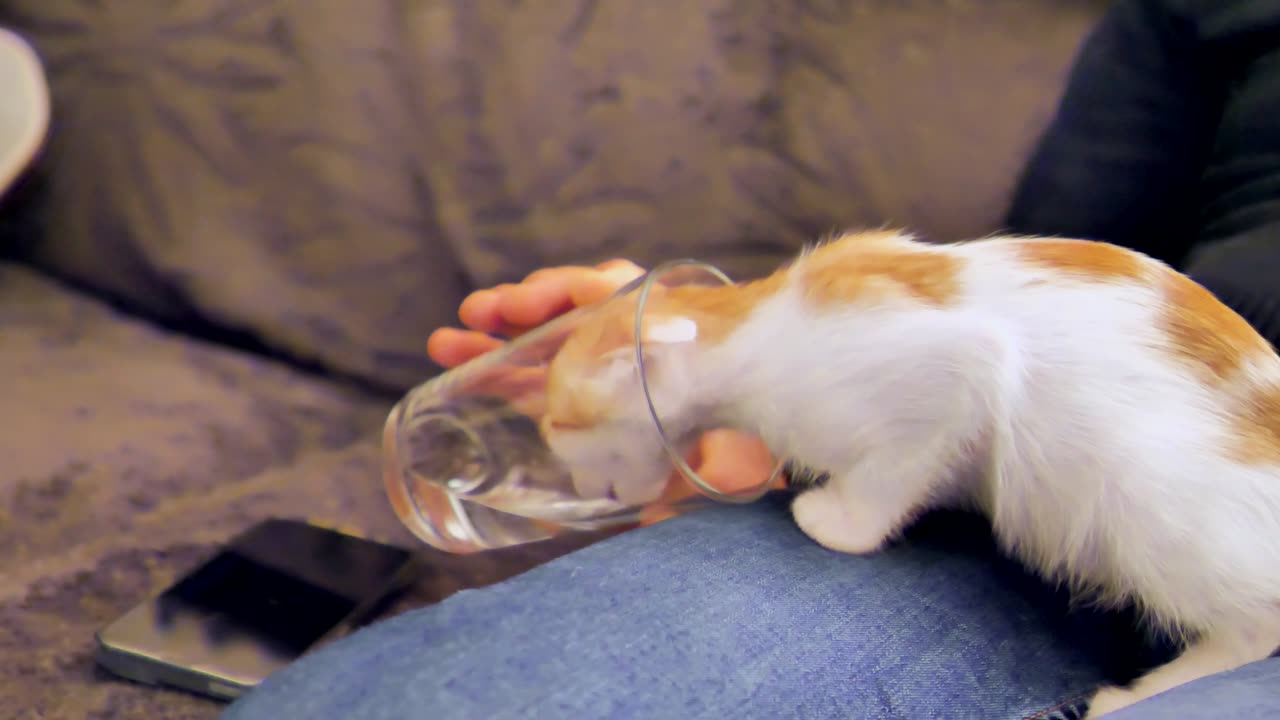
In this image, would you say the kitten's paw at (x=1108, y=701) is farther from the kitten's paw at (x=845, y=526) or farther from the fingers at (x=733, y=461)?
the fingers at (x=733, y=461)

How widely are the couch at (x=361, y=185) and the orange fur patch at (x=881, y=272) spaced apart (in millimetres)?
266

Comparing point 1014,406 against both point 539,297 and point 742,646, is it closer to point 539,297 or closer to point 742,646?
point 742,646

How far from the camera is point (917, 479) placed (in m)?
0.62

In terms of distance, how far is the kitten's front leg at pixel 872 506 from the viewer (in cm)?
62

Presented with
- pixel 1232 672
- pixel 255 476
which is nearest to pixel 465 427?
pixel 255 476

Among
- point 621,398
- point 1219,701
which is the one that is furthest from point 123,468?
point 1219,701

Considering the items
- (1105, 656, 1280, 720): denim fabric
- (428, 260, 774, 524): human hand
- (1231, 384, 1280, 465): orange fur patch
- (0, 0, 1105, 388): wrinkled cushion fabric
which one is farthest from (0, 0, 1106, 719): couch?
(1105, 656, 1280, 720): denim fabric

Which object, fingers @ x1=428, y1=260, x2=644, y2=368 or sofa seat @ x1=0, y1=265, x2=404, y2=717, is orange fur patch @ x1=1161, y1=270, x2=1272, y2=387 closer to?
fingers @ x1=428, y1=260, x2=644, y2=368

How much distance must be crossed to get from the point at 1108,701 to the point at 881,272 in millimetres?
301

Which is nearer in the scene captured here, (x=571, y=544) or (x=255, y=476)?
(x=571, y=544)

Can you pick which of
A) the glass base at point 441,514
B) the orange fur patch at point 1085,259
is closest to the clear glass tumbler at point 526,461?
the glass base at point 441,514

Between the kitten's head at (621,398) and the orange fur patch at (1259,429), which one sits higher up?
the orange fur patch at (1259,429)

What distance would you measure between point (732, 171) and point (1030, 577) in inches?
21.5

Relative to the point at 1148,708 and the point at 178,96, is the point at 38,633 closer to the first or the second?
the point at 178,96
